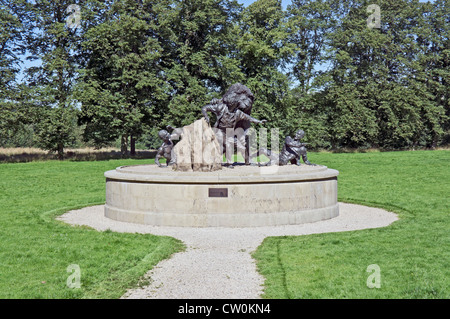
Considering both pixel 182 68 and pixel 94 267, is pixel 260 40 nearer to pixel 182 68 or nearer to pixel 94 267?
pixel 182 68

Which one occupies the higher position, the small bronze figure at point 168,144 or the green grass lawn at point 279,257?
the small bronze figure at point 168,144

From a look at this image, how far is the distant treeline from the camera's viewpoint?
37469mm

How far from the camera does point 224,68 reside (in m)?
40.2

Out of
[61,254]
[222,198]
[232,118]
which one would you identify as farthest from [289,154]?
[61,254]

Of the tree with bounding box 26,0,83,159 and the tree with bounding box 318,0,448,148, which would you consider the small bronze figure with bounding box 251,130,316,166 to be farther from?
the tree with bounding box 318,0,448,148

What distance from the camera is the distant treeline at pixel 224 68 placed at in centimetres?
3747

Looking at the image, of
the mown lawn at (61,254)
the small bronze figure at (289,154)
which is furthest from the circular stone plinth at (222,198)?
the small bronze figure at (289,154)

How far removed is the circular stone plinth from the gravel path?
0.29 metres

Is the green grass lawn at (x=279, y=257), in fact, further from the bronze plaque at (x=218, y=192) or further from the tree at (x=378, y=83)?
the tree at (x=378, y=83)

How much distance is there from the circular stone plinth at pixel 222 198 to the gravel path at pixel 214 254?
0.29 metres

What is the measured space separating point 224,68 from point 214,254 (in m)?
33.4

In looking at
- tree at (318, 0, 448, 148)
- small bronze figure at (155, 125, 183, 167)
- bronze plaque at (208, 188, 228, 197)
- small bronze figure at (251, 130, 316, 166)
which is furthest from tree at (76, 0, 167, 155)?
bronze plaque at (208, 188, 228, 197)

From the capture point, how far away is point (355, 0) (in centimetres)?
5006
